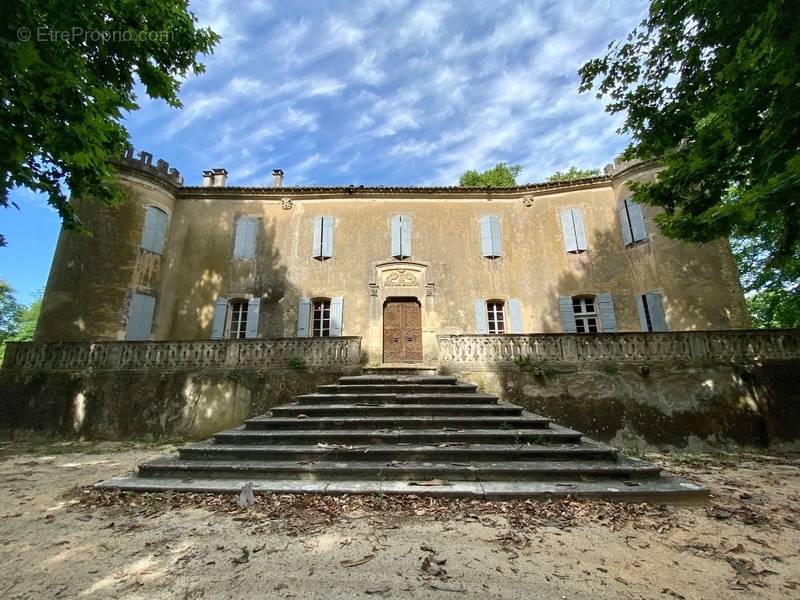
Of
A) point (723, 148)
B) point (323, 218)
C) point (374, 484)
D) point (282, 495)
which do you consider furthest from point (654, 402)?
point (323, 218)

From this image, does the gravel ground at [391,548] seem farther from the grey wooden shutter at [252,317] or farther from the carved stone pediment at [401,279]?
the carved stone pediment at [401,279]

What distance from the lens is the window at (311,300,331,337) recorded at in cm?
1230

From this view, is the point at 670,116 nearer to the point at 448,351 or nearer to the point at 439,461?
the point at 448,351

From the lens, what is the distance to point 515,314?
1230cm

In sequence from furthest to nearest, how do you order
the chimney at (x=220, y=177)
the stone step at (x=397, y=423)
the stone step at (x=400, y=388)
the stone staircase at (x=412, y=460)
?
1. the chimney at (x=220, y=177)
2. the stone step at (x=400, y=388)
3. the stone step at (x=397, y=423)
4. the stone staircase at (x=412, y=460)

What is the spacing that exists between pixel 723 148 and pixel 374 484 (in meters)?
7.59

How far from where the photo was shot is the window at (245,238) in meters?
12.9

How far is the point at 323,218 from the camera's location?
43.3ft

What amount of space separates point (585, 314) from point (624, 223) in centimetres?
336

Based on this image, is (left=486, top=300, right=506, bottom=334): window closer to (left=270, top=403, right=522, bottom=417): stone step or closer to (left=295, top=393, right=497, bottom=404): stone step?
(left=295, top=393, right=497, bottom=404): stone step

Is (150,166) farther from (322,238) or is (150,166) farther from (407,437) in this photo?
(407,437)

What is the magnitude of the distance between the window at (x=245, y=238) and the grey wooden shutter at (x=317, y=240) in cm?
215

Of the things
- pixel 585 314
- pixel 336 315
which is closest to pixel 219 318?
pixel 336 315

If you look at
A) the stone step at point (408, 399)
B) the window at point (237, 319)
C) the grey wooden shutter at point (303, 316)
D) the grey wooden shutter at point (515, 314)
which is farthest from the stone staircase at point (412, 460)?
the window at point (237, 319)
